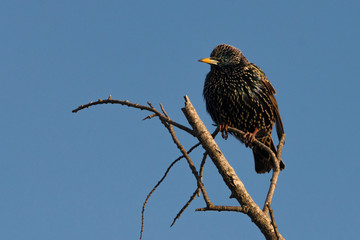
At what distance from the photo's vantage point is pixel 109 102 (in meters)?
3.66

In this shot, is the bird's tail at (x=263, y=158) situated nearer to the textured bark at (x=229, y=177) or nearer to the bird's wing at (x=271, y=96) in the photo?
the bird's wing at (x=271, y=96)

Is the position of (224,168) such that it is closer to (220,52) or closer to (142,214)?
(142,214)

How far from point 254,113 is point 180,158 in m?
2.56

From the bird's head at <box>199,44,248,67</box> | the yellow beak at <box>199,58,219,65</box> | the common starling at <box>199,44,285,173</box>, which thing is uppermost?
the bird's head at <box>199,44,248,67</box>

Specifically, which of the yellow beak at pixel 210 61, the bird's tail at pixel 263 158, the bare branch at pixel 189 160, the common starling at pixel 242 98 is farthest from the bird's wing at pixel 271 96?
the bare branch at pixel 189 160

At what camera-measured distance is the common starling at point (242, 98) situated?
19.9 ft

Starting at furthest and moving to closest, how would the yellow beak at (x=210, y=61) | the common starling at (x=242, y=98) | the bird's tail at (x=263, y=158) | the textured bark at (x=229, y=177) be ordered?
the bird's tail at (x=263, y=158) < the yellow beak at (x=210, y=61) < the common starling at (x=242, y=98) < the textured bark at (x=229, y=177)

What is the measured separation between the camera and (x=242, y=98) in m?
6.07

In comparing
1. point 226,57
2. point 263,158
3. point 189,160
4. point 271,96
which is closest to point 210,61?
point 226,57

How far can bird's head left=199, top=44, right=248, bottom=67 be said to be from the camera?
21.3 feet

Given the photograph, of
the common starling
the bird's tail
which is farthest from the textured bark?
the bird's tail

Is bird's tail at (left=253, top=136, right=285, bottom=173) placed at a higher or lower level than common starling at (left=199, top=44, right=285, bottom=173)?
lower

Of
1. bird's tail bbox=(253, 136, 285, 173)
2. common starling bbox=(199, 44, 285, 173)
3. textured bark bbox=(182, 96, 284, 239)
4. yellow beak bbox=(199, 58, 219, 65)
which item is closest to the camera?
textured bark bbox=(182, 96, 284, 239)

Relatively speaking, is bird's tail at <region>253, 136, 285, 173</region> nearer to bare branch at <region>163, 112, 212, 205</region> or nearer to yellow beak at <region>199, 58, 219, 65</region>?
yellow beak at <region>199, 58, 219, 65</region>
